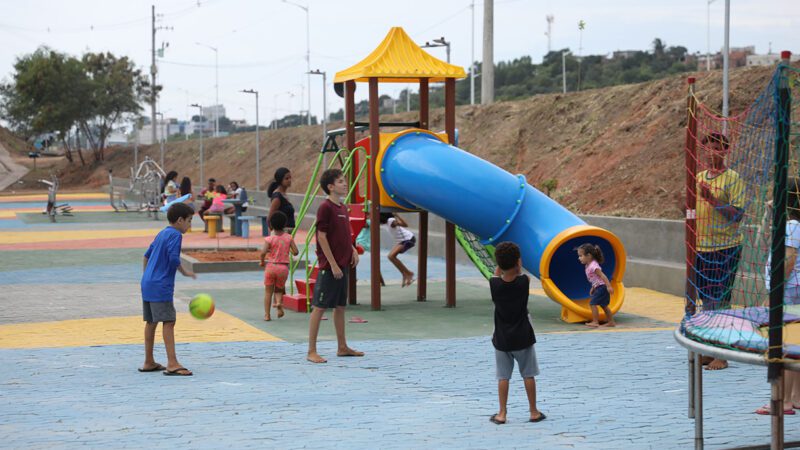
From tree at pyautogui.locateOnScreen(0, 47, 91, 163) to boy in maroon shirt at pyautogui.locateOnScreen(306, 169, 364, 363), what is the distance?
8053 cm

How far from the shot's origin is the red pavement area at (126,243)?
24992 millimetres

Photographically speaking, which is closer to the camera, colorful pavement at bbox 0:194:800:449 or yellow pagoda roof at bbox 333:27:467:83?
colorful pavement at bbox 0:194:800:449

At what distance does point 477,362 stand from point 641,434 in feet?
10.1

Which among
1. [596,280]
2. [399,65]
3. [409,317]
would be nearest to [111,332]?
[409,317]

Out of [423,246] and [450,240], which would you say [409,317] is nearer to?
[450,240]

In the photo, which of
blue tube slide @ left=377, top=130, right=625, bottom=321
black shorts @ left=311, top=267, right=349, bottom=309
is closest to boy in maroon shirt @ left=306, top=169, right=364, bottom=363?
black shorts @ left=311, top=267, right=349, bottom=309

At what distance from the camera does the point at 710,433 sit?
7.16 metres

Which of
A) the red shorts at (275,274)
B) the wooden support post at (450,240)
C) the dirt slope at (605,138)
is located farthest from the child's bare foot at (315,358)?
the dirt slope at (605,138)

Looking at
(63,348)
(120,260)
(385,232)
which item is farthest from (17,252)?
(63,348)

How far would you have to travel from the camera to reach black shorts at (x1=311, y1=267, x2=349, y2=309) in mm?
10227

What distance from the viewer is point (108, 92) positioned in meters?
91.0

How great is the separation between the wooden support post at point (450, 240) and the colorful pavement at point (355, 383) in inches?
15.2

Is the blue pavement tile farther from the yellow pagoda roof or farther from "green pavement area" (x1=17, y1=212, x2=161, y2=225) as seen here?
"green pavement area" (x1=17, y1=212, x2=161, y2=225)

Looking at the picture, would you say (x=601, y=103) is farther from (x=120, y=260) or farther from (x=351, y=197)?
(x=351, y=197)
